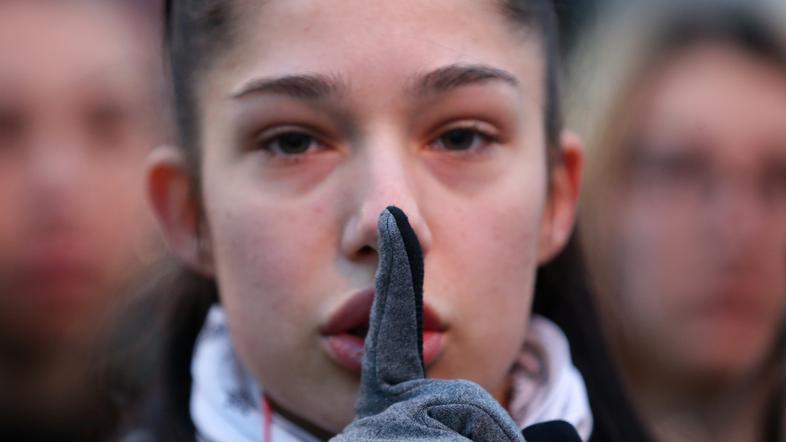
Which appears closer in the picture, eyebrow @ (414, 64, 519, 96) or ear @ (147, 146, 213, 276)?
eyebrow @ (414, 64, 519, 96)

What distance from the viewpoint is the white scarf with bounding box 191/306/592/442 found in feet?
5.19

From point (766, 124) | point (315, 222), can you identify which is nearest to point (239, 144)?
point (315, 222)

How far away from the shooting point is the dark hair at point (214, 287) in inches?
61.5

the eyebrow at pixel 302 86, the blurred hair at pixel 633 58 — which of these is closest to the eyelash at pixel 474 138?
the eyebrow at pixel 302 86

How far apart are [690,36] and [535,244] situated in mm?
1271

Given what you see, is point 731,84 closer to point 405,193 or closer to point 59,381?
point 405,193

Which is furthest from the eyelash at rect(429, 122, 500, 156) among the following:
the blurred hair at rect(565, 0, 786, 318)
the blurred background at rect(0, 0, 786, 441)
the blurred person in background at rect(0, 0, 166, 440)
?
the blurred person in background at rect(0, 0, 166, 440)

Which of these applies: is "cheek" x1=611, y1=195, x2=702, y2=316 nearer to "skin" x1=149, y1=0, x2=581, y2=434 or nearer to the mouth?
"skin" x1=149, y1=0, x2=581, y2=434

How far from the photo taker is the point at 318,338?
55.1 inches

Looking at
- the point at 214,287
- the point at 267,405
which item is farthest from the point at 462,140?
the point at 214,287

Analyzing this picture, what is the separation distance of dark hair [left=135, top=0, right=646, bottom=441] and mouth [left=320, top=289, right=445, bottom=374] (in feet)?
1.19

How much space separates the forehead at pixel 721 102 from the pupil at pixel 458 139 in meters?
1.19

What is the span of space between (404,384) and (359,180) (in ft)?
0.87

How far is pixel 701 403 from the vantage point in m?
2.56
